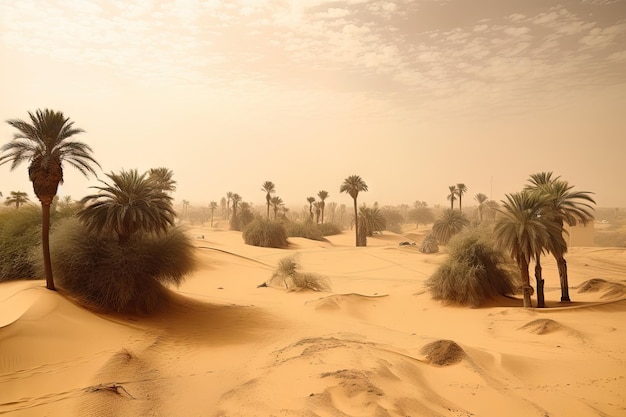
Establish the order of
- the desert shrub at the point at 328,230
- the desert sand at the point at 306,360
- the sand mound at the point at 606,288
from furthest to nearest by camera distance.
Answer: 1. the desert shrub at the point at 328,230
2. the sand mound at the point at 606,288
3. the desert sand at the point at 306,360

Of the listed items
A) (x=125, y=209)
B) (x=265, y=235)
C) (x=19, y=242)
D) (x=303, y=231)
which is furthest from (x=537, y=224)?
(x=303, y=231)

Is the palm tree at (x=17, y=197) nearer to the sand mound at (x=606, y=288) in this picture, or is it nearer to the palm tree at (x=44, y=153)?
the palm tree at (x=44, y=153)

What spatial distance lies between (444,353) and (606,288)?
15922 mm

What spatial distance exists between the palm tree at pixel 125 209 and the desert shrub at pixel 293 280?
31.7ft

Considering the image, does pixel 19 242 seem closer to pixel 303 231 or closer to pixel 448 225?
pixel 303 231

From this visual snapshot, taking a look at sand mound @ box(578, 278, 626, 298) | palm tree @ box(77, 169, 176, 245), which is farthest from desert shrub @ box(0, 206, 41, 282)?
sand mound @ box(578, 278, 626, 298)

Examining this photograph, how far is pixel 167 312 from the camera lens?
14.1 metres

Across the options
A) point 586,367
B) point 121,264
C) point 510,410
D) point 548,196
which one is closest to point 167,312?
point 121,264

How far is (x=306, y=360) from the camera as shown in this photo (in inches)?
354

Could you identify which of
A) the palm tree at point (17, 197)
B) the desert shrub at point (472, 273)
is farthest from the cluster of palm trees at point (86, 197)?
the palm tree at point (17, 197)

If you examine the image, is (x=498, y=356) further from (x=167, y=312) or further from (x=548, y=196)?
(x=167, y=312)

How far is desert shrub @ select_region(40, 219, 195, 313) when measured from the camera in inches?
506

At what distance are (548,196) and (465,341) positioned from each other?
8.43m

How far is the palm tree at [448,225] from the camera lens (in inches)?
1868
